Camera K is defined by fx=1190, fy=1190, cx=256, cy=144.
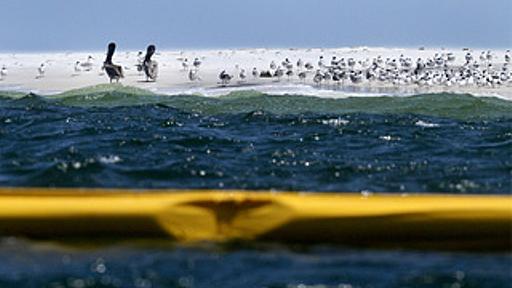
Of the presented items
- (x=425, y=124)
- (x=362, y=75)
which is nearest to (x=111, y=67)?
(x=362, y=75)

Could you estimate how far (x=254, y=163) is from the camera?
1387 centimetres

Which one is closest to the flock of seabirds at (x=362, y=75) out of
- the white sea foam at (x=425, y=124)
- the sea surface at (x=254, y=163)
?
the sea surface at (x=254, y=163)

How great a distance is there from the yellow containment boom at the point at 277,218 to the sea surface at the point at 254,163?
0.11m

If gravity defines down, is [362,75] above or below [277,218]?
below

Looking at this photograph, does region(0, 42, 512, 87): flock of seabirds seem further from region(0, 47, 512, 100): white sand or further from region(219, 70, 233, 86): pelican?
region(0, 47, 512, 100): white sand

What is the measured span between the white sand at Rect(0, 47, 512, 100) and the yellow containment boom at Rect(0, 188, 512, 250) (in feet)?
74.8

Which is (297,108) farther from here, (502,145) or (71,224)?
(71,224)

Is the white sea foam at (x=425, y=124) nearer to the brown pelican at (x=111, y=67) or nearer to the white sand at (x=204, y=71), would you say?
the white sand at (x=204, y=71)

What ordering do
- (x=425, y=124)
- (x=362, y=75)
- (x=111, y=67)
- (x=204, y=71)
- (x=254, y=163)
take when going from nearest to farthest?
(x=254, y=163) < (x=425, y=124) < (x=111, y=67) < (x=362, y=75) < (x=204, y=71)

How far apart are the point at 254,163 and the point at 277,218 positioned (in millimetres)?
5573

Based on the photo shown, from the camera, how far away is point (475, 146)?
1589cm

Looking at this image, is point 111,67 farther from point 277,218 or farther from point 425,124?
point 277,218

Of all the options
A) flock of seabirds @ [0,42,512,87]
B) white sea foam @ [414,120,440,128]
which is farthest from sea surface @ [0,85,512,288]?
flock of seabirds @ [0,42,512,87]

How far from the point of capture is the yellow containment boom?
321 inches
